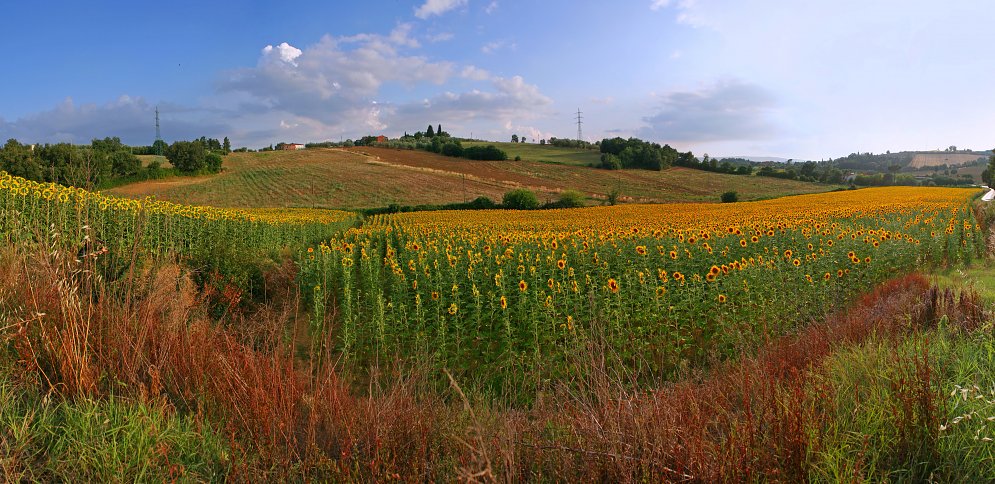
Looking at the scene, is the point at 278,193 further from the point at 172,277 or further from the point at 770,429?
the point at 770,429

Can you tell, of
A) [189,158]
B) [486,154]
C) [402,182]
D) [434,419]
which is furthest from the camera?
[486,154]

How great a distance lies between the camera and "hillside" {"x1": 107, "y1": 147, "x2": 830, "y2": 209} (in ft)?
171

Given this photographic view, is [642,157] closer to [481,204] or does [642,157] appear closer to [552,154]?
[552,154]

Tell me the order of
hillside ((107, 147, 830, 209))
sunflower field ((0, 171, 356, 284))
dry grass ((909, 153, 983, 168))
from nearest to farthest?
sunflower field ((0, 171, 356, 284)), hillside ((107, 147, 830, 209)), dry grass ((909, 153, 983, 168))

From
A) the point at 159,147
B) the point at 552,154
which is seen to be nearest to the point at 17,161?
the point at 159,147

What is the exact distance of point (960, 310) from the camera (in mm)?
5074

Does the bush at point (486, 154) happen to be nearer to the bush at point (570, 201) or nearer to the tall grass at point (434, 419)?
the bush at point (570, 201)

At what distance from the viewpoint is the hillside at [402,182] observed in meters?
52.1

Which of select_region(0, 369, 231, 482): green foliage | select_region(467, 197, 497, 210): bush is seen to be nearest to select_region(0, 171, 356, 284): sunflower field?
select_region(0, 369, 231, 482): green foliage

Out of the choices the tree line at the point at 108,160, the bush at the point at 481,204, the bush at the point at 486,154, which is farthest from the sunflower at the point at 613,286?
the bush at the point at 486,154

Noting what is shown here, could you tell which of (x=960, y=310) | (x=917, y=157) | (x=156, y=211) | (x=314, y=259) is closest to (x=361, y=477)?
(x=960, y=310)

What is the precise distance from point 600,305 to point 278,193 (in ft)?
173

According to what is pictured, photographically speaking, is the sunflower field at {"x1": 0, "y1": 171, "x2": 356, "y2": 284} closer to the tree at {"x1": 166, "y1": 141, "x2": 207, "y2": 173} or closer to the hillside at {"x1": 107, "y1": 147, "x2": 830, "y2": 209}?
the hillside at {"x1": 107, "y1": 147, "x2": 830, "y2": 209}

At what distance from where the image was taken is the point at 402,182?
196 ft
